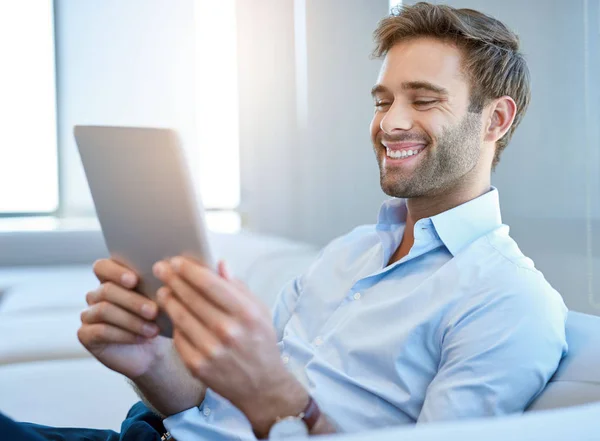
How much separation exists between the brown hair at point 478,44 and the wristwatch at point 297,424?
0.71 metres

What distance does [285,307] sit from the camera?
1.43m

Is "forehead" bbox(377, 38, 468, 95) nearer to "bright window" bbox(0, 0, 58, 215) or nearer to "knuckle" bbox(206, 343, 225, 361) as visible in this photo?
"knuckle" bbox(206, 343, 225, 361)

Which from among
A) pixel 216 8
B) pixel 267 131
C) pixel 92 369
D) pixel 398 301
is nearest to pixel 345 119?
pixel 267 131

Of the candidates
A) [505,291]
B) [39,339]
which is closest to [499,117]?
[505,291]

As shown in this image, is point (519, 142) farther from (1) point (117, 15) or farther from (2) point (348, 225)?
(1) point (117, 15)

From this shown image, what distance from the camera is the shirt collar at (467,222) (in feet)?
3.86

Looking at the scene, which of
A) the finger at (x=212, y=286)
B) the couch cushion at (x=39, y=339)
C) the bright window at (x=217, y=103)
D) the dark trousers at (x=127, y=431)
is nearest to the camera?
the finger at (x=212, y=286)

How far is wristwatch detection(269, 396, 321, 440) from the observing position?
34.9 inches

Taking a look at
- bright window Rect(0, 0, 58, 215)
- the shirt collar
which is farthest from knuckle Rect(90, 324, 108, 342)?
bright window Rect(0, 0, 58, 215)

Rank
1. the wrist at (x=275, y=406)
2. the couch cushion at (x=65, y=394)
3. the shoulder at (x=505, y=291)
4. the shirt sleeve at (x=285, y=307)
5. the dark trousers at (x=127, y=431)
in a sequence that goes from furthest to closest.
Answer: the couch cushion at (x=65, y=394) < the shirt sleeve at (x=285, y=307) < the dark trousers at (x=127, y=431) < the shoulder at (x=505, y=291) < the wrist at (x=275, y=406)

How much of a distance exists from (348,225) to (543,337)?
1.87 meters

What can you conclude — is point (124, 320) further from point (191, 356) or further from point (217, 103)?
point (217, 103)

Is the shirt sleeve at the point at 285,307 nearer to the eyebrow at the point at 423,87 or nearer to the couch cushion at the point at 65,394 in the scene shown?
the eyebrow at the point at 423,87

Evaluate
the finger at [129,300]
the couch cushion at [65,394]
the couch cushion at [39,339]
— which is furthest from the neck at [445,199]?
the couch cushion at [39,339]
